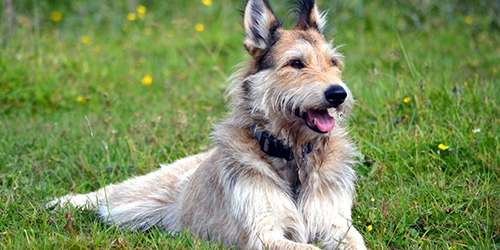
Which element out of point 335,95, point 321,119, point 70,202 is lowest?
point 70,202

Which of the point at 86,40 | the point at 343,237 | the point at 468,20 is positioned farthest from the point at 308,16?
the point at 468,20

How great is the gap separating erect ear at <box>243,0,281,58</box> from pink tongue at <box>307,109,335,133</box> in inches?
28.1

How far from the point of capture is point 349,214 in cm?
437

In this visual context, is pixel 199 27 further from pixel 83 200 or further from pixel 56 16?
pixel 83 200

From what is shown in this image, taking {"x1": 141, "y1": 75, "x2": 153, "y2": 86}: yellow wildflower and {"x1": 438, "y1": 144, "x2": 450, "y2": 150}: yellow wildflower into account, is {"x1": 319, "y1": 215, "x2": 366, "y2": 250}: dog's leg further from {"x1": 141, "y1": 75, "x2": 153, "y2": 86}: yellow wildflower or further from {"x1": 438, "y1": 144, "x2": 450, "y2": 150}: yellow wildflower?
{"x1": 141, "y1": 75, "x2": 153, "y2": 86}: yellow wildflower

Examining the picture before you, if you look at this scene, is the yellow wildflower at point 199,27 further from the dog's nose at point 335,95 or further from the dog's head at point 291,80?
the dog's nose at point 335,95

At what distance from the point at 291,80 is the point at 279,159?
568mm

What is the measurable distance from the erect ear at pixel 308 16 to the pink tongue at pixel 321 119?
3.01 feet

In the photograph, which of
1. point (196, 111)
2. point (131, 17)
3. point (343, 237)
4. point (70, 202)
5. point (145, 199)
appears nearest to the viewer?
point (343, 237)

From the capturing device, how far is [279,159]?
426 centimetres

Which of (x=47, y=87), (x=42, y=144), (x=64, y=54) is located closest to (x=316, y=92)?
(x=42, y=144)

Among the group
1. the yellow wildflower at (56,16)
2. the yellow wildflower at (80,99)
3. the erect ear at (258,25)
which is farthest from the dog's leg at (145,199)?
the yellow wildflower at (56,16)

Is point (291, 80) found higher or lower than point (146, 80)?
higher

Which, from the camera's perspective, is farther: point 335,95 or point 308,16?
point 308,16
